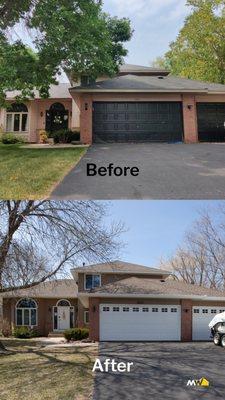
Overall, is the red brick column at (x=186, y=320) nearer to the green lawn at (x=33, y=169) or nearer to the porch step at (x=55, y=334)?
the porch step at (x=55, y=334)

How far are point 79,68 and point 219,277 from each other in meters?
10.5

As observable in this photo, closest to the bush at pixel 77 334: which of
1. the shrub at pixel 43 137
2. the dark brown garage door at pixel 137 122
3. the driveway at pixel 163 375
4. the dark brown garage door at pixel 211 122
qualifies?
the driveway at pixel 163 375

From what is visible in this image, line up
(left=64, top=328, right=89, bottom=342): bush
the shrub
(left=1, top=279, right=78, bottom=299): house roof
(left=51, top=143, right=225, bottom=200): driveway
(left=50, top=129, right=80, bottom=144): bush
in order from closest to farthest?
(left=51, top=143, right=225, bottom=200): driveway → (left=64, top=328, right=89, bottom=342): bush → (left=1, top=279, right=78, bottom=299): house roof → (left=50, top=129, right=80, bottom=144): bush → the shrub

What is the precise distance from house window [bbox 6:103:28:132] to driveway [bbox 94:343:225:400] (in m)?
12.2

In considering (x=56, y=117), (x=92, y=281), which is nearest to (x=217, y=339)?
(x=92, y=281)

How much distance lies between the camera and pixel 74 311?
2005 centimetres

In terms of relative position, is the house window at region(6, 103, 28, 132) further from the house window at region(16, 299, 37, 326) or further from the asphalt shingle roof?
the asphalt shingle roof

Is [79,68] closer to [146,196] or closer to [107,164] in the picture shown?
[107,164]

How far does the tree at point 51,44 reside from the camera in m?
16.8

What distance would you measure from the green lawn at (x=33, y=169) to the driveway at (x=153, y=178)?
1.08ft

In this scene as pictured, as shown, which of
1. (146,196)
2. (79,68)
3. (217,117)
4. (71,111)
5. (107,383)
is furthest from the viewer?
(71,111)

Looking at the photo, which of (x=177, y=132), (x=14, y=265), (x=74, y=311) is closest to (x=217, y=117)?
(x=177, y=132)

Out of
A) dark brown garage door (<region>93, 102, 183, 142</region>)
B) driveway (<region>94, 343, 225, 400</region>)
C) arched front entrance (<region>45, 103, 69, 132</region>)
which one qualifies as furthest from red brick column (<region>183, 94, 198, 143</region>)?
driveway (<region>94, 343, 225, 400</region>)

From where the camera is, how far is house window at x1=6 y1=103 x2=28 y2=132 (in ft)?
77.7
